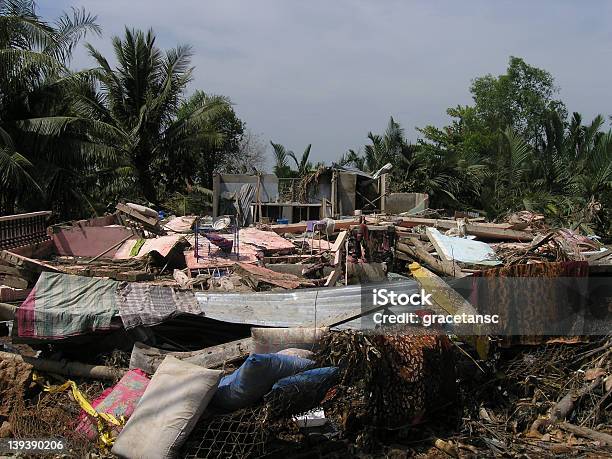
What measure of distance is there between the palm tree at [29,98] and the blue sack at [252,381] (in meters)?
10.9

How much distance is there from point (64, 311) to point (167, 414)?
2.27m

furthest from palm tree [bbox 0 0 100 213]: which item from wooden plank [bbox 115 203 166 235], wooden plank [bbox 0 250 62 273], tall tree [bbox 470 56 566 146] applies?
tall tree [bbox 470 56 566 146]

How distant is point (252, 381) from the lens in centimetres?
465

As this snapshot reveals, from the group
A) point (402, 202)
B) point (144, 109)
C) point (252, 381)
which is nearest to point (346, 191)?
point (402, 202)

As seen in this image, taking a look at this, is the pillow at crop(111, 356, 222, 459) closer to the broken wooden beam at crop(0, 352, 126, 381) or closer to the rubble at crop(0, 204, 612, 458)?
the rubble at crop(0, 204, 612, 458)

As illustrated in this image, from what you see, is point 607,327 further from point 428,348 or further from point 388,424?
point 388,424

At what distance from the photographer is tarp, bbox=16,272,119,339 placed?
19.9 ft

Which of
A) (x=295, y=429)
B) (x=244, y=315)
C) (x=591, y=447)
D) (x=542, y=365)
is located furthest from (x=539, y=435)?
(x=244, y=315)

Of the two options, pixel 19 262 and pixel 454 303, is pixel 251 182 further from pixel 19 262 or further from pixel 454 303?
pixel 454 303

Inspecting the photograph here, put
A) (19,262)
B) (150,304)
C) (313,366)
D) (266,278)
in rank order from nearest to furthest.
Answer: (313,366) → (150,304) → (19,262) → (266,278)

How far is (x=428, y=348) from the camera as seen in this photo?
546 centimetres

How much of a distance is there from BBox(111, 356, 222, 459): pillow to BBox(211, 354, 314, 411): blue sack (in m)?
0.18
